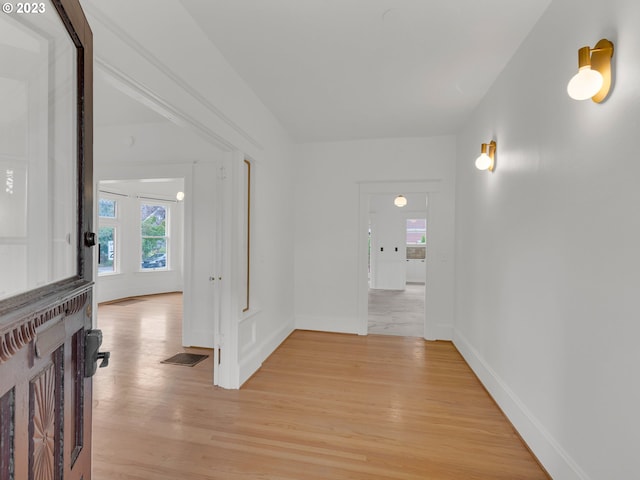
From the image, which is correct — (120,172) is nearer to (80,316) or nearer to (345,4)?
(345,4)

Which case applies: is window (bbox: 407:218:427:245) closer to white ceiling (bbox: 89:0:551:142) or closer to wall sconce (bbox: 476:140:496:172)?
white ceiling (bbox: 89:0:551:142)

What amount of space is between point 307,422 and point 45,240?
6.97 ft

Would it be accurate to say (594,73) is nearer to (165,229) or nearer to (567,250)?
(567,250)

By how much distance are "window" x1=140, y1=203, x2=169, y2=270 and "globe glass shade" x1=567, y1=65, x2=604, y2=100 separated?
25.8ft

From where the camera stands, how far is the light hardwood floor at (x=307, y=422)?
1.88 m

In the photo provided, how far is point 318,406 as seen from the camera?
8.43ft

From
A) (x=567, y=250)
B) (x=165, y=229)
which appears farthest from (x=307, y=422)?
(x=165, y=229)

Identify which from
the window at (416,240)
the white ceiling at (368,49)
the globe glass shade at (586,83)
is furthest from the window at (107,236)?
the window at (416,240)

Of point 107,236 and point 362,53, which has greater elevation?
point 362,53

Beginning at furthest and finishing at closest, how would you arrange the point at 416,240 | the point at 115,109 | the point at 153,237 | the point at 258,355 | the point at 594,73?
the point at 416,240 → the point at 153,237 → the point at 115,109 → the point at 258,355 → the point at 594,73

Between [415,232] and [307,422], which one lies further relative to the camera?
[415,232]

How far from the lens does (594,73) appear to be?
4.60 ft

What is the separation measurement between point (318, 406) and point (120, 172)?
3625 mm

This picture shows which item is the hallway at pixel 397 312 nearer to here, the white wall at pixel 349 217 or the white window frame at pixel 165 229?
the white wall at pixel 349 217
